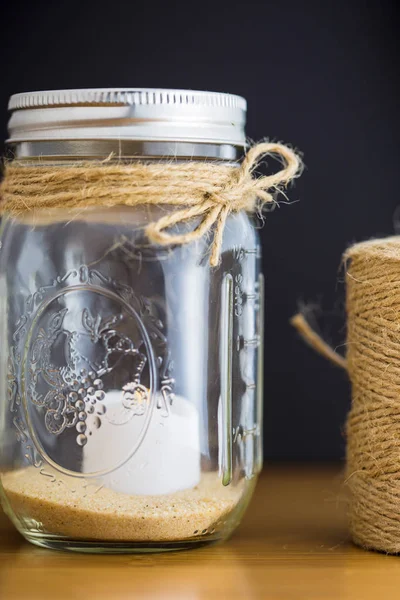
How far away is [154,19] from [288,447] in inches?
22.7

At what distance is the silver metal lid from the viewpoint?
0.78 m

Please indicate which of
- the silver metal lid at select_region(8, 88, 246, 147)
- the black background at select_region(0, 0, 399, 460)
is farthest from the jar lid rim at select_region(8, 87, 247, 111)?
the black background at select_region(0, 0, 399, 460)

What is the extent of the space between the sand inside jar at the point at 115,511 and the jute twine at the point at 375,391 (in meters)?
0.13

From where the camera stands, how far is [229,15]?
3.94ft

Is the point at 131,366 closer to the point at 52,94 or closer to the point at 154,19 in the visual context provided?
the point at 52,94

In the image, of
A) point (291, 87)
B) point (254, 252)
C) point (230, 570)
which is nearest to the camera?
point (230, 570)

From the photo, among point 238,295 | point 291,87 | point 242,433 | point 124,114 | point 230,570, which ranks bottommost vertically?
point 230,570

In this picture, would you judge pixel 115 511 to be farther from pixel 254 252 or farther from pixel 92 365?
pixel 254 252

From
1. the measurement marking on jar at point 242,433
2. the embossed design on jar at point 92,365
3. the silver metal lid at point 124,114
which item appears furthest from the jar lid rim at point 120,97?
the measurement marking on jar at point 242,433

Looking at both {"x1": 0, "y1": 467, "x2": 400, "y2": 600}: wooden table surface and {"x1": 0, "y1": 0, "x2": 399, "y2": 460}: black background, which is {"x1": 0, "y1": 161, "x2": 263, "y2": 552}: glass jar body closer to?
{"x1": 0, "y1": 467, "x2": 400, "y2": 600}: wooden table surface

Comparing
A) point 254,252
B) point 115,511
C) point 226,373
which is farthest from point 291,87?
point 115,511

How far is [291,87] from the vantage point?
3.99 ft

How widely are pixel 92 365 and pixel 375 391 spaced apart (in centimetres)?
24

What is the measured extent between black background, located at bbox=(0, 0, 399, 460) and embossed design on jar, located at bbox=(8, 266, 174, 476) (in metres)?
0.46
